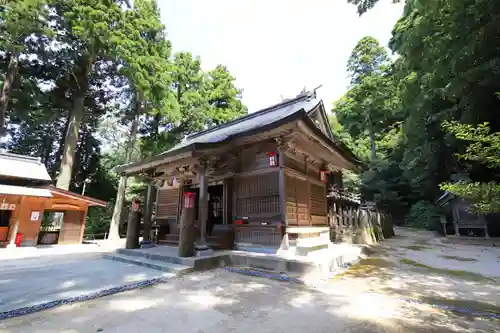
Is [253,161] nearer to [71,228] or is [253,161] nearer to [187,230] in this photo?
[187,230]

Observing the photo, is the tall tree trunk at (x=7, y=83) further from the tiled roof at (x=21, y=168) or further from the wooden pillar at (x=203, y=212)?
the wooden pillar at (x=203, y=212)

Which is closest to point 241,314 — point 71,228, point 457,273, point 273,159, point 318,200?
point 273,159

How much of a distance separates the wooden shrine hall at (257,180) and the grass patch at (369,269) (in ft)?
5.40

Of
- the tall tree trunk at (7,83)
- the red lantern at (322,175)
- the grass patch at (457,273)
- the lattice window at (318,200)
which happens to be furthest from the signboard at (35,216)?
the grass patch at (457,273)

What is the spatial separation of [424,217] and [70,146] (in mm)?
28265

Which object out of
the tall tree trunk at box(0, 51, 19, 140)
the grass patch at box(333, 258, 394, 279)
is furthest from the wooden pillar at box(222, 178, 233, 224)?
the tall tree trunk at box(0, 51, 19, 140)

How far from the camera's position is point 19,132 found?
24266 mm

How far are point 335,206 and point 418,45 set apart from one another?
23.9 feet

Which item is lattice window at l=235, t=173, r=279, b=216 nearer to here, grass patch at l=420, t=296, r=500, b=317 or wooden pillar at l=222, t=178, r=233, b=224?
wooden pillar at l=222, t=178, r=233, b=224

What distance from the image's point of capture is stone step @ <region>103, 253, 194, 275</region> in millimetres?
5406

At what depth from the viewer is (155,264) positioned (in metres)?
5.91

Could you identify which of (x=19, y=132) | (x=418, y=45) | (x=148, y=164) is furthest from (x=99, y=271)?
(x=19, y=132)

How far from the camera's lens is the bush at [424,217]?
17.7 meters

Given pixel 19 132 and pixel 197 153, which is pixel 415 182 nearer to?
pixel 197 153
